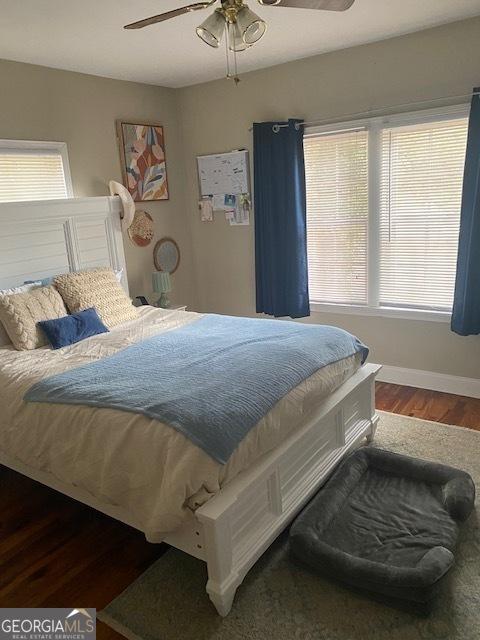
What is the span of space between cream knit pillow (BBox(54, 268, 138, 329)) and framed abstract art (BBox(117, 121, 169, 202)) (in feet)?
3.35

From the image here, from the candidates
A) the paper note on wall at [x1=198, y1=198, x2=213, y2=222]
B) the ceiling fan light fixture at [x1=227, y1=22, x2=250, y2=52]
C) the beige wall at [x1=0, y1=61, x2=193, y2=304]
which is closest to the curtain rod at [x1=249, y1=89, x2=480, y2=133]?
the paper note on wall at [x1=198, y1=198, x2=213, y2=222]

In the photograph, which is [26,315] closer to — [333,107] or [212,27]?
[212,27]

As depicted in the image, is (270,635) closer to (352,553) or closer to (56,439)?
(352,553)

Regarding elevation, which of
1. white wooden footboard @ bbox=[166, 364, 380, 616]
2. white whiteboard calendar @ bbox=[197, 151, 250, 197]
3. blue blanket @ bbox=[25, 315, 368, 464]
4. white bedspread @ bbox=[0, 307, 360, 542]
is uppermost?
white whiteboard calendar @ bbox=[197, 151, 250, 197]

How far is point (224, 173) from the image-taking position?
4.30 metres

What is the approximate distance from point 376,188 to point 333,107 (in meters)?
0.68

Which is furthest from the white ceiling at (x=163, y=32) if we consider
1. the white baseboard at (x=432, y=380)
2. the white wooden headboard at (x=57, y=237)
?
the white baseboard at (x=432, y=380)

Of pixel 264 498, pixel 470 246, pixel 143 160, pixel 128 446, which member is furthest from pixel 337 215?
pixel 128 446

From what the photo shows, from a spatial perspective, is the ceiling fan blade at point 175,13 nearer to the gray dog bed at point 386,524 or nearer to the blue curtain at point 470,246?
the blue curtain at point 470,246

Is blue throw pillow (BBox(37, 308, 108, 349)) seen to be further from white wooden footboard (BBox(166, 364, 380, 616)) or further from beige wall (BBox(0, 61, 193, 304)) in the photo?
white wooden footboard (BBox(166, 364, 380, 616))

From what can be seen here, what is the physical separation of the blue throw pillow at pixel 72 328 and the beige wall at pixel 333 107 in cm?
172

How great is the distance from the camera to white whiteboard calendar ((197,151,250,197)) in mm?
4188

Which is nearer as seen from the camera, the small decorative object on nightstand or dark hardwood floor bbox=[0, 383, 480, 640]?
dark hardwood floor bbox=[0, 383, 480, 640]

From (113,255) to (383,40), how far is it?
2.46 m
